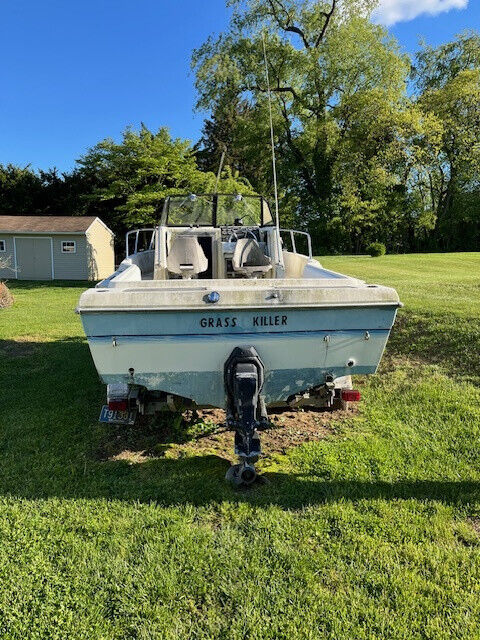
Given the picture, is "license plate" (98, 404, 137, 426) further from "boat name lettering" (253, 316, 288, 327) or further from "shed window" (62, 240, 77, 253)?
"shed window" (62, 240, 77, 253)

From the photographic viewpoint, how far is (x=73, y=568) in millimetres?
2510

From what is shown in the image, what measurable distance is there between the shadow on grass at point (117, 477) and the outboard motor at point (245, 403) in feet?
1.03

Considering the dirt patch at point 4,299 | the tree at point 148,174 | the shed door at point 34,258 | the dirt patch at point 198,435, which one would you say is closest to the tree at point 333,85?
the tree at point 148,174

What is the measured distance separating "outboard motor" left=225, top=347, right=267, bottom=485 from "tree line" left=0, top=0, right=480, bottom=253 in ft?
71.2

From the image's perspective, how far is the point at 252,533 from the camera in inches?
111

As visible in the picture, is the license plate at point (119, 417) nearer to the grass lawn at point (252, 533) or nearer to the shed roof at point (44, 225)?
the grass lawn at point (252, 533)

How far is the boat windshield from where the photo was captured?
6203 mm

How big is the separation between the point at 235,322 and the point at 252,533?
137 cm

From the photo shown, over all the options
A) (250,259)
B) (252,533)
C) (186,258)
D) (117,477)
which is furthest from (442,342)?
(117,477)

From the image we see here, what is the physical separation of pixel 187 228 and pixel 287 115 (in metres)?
28.9

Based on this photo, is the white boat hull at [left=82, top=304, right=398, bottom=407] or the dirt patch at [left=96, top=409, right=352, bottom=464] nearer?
the white boat hull at [left=82, top=304, right=398, bottom=407]

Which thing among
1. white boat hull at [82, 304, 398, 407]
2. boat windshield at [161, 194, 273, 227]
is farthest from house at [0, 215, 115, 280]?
white boat hull at [82, 304, 398, 407]

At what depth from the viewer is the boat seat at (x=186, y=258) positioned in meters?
5.36

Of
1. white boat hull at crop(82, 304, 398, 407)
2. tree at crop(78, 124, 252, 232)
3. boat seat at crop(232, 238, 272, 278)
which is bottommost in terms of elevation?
white boat hull at crop(82, 304, 398, 407)
